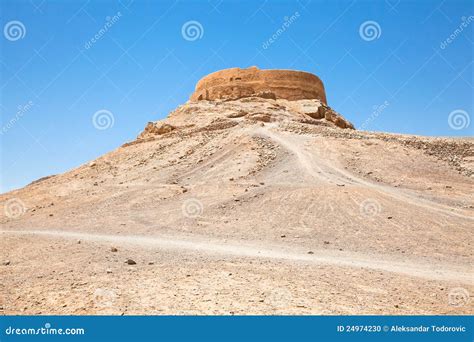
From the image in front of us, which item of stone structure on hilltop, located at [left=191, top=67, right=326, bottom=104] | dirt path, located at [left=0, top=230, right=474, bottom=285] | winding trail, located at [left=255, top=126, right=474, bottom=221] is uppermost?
stone structure on hilltop, located at [left=191, top=67, right=326, bottom=104]

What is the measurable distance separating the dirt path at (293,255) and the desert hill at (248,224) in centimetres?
6

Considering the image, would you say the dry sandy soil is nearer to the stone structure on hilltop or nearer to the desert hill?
the desert hill

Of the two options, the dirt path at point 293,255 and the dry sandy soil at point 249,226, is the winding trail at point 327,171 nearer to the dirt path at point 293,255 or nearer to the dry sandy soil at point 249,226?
the dry sandy soil at point 249,226

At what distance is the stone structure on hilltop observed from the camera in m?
39.1

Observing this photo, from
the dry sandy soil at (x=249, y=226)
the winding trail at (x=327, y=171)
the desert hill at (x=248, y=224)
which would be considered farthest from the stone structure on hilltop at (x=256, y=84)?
the winding trail at (x=327, y=171)

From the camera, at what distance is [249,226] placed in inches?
603

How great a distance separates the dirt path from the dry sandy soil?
5 cm

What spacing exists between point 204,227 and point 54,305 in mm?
8930

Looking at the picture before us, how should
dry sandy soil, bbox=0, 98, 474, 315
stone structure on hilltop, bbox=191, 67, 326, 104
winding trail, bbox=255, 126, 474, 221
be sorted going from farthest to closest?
1. stone structure on hilltop, bbox=191, 67, 326, 104
2. winding trail, bbox=255, 126, 474, 221
3. dry sandy soil, bbox=0, 98, 474, 315

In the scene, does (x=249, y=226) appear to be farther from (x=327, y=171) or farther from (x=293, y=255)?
(x=327, y=171)

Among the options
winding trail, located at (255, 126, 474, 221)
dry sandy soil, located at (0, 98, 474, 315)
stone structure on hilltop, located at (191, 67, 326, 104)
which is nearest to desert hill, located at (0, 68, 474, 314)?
dry sandy soil, located at (0, 98, 474, 315)

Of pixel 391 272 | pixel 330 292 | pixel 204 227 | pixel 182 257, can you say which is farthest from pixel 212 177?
pixel 330 292

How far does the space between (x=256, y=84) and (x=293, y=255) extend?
3016cm

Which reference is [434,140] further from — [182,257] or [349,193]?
[182,257]
